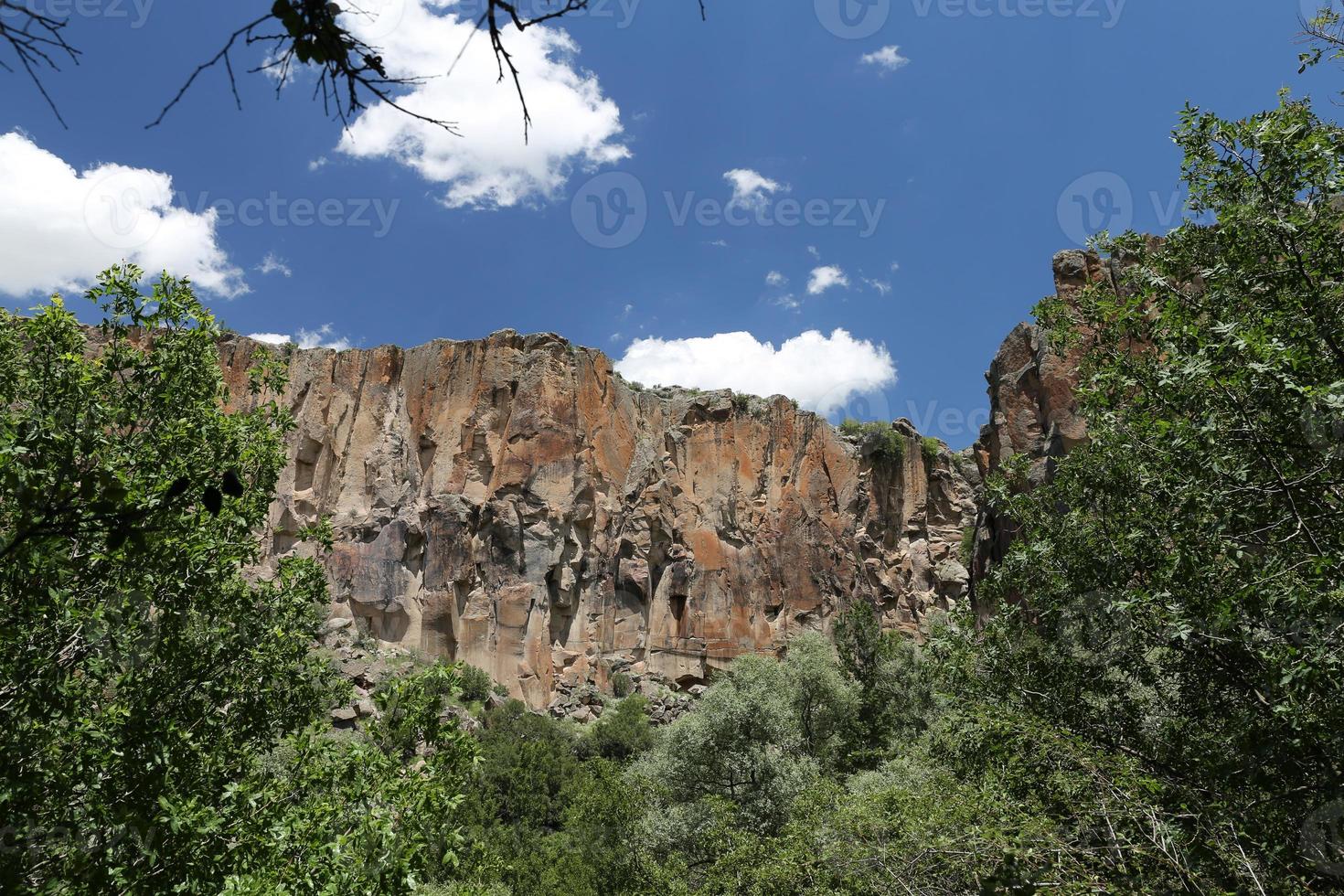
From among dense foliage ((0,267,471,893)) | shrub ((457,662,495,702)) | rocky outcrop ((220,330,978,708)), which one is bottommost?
shrub ((457,662,495,702))

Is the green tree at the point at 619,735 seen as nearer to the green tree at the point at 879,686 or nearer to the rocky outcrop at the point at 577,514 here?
the rocky outcrop at the point at 577,514

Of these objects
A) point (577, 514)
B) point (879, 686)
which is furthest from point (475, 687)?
point (879, 686)

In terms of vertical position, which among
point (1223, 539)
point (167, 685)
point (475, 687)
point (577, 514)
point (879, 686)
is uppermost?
point (577, 514)

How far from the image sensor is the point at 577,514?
1788 inches

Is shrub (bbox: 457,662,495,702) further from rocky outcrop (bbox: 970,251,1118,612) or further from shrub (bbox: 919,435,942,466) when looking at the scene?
shrub (bbox: 919,435,942,466)

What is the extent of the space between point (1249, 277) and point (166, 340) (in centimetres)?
996

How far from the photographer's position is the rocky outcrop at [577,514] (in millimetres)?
43219

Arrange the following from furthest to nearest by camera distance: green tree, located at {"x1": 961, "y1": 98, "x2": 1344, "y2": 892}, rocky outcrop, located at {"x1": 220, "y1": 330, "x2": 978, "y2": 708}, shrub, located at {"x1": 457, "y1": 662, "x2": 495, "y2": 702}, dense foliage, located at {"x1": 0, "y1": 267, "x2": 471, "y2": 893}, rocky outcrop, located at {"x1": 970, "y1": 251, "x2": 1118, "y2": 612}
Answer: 1. rocky outcrop, located at {"x1": 220, "y1": 330, "x2": 978, "y2": 708}
2. shrub, located at {"x1": 457, "y1": 662, "x2": 495, "y2": 702}
3. rocky outcrop, located at {"x1": 970, "y1": 251, "x2": 1118, "y2": 612}
4. green tree, located at {"x1": 961, "y1": 98, "x2": 1344, "y2": 892}
5. dense foliage, located at {"x1": 0, "y1": 267, "x2": 471, "y2": 893}

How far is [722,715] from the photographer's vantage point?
2166cm

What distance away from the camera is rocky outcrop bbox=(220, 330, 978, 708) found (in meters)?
43.2

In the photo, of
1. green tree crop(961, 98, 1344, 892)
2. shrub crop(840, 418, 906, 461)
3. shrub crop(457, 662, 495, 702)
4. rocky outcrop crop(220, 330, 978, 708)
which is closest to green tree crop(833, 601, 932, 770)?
green tree crop(961, 98, 1344, 892)

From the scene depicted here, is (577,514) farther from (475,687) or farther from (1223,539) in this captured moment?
(1223,539)

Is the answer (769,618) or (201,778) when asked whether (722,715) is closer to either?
(201,778)

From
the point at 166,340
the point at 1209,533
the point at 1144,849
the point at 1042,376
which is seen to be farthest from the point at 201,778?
the point at 1042,376
